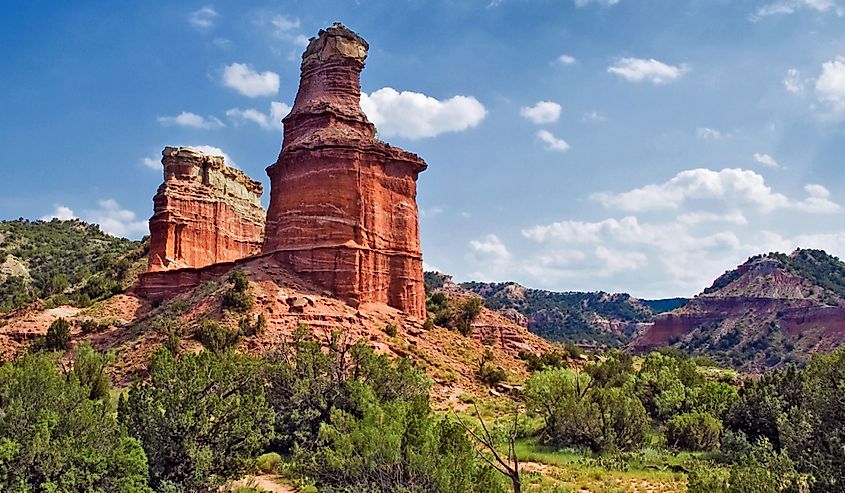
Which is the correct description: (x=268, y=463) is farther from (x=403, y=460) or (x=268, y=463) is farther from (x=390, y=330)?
(x=390, y=330)

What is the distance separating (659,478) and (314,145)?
2932 centimetres

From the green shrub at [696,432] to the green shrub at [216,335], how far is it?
21.0 meters

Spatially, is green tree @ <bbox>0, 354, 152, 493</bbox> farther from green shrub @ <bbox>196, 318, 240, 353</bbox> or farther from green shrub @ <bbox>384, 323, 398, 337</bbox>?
green shrub @ <bbox>384, 323, 398, 337</bbox>

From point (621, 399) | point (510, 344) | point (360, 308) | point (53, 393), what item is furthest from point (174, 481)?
point (510, 344)

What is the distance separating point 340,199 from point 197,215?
2420 centimetres

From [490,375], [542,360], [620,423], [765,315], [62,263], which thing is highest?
[62,263]

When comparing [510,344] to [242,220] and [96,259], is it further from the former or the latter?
[96,259]

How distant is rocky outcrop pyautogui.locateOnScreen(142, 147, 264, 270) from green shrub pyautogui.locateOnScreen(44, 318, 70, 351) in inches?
584

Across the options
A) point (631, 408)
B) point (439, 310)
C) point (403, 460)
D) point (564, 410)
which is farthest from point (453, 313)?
point (403, 460)

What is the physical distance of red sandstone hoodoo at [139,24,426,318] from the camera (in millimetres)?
41688

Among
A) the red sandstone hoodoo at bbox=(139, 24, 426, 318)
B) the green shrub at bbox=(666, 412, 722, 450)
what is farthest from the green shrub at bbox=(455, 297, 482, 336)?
the green shrub at bbox=(666, 412, 722, 450)

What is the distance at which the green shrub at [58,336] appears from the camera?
3785cm

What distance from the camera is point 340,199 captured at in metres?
42.3

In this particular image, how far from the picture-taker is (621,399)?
27219mm
